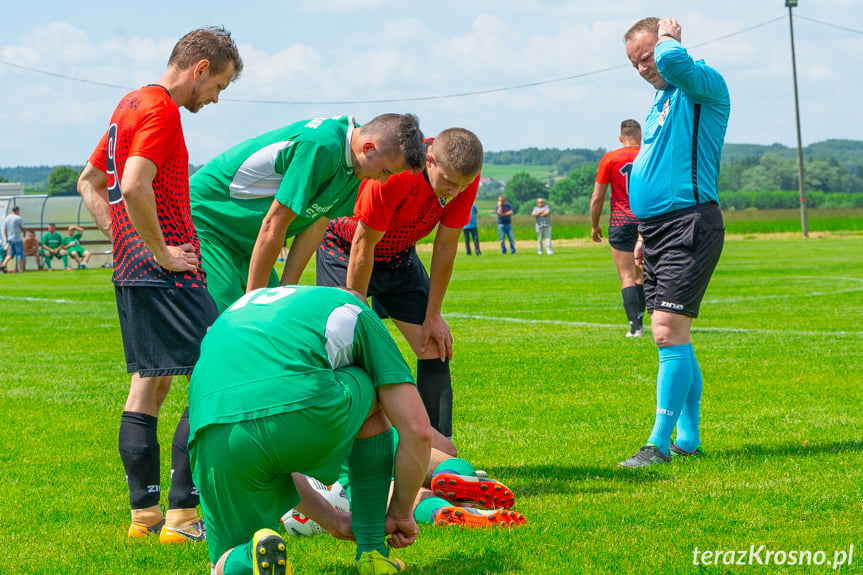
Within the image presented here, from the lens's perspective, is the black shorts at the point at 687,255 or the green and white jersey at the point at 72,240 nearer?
the black shorts at the point at 687,255

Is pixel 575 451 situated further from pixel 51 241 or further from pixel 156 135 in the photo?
pixel 51 241

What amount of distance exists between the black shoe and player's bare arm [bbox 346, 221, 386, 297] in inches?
65.5

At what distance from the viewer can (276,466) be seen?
120 inches

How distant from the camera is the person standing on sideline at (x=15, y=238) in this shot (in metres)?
29.7

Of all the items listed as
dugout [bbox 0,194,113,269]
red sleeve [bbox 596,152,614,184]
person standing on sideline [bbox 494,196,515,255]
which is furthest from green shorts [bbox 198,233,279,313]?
dugout [bbox 0,194,113,269]

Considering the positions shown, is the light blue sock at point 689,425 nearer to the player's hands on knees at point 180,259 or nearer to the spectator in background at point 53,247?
the player's hands on knees at point 180,259

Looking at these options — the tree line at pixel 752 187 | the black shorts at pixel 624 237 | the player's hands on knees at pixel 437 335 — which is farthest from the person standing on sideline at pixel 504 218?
the tree line at pixel 752 187

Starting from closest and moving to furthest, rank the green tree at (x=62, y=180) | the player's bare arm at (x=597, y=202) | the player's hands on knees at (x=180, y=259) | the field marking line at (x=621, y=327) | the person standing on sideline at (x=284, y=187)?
the player's hands on knees at (x=180, y=259), the person standing on sideline at (x=284, y=187), the field marking line at (x=621, y=327), the player's bare arm at (x=597, y=202), the green tree at (x=62, y=180)

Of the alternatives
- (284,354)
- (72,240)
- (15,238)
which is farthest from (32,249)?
(284,354)

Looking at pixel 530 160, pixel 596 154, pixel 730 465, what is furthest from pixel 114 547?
pixel 530 160

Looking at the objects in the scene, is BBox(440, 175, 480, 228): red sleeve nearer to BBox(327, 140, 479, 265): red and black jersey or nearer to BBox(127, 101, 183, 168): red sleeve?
BBox(327, 140, 479, 265): red and black jersey

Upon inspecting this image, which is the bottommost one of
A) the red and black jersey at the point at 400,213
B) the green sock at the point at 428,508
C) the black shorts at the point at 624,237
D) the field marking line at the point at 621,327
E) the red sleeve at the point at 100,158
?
the field marking line at the point at 621,327

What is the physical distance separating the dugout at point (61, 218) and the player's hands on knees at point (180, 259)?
34.8 m

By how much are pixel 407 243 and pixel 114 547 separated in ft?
7.49
